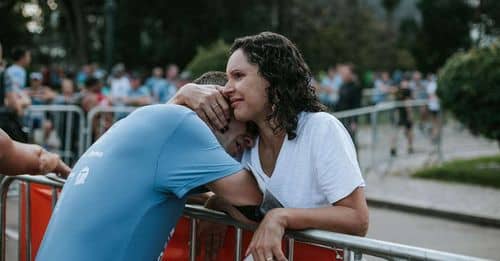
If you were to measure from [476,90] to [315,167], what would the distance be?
10.3m

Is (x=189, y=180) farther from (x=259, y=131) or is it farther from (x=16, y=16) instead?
(x=16, y=16)

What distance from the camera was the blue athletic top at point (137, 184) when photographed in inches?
105

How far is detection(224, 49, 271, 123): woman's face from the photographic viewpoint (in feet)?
9.71

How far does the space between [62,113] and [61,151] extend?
2.12 ft

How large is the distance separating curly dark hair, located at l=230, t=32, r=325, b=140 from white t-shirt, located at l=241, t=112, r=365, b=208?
60mm

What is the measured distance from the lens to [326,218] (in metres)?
2.76

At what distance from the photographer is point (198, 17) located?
4109 cm

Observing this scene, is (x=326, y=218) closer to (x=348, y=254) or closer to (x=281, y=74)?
(x=348, y=254)

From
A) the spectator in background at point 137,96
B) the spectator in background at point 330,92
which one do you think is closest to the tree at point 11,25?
the spectator in background at point 330,92

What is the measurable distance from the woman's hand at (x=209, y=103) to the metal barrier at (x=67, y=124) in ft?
29.7

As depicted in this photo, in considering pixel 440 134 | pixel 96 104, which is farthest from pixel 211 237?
pixel 440 134

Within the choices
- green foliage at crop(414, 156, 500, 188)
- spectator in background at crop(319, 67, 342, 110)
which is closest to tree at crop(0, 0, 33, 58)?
spectator in background at crop(319, 67, 342, 110)

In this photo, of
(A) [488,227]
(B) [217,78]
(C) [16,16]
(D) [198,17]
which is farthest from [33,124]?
(C) [16,16]

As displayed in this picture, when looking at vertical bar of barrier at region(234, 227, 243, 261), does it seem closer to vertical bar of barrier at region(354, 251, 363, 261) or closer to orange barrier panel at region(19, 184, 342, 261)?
Result: orange barrier panel at region(19, 184, 342, 261)
